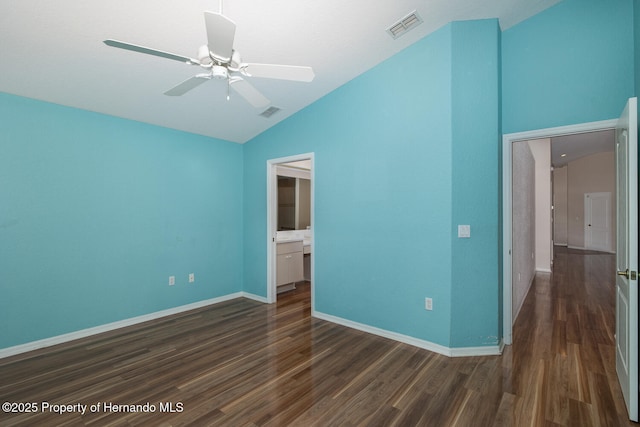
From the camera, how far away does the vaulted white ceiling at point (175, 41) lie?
207 centimetres

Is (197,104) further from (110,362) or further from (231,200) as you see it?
(110,362)

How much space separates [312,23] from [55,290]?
3.53 m

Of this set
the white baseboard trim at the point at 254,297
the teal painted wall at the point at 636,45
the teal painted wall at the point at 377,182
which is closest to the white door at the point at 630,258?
the teal painted wall at the point at 636,45

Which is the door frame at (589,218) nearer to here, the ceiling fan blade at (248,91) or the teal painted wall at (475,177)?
the teal painted wall at (475,177)

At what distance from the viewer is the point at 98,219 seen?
131 inches

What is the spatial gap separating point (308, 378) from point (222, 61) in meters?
2.35

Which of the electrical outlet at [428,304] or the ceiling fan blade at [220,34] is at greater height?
the ceiling fan blade at [220,34]

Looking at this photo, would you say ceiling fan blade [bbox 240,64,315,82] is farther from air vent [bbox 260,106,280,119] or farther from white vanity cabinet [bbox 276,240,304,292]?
white vanity cabinet [bbox 276,240,304,292]

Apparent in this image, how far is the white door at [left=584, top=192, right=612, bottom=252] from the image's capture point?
9500 millimetres

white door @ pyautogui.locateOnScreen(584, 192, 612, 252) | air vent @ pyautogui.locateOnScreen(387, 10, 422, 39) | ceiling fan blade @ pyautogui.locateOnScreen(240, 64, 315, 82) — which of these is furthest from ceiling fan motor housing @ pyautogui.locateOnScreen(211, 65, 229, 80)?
white door @ pyautogui.locateOnScreen(584, 192, 612, 252)

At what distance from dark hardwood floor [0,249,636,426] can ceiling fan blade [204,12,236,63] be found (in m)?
2.22

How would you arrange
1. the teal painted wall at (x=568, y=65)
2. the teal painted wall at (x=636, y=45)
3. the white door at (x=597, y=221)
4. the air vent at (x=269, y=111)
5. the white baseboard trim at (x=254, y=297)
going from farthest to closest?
the white door at (x=597, y=221)
the white baseboard trim at (x=254, y=297)
the air vent at (x=269, y=111)
the teal painted wall at (x=568, y=65)
the teal painted wall at (x=636, y=45)

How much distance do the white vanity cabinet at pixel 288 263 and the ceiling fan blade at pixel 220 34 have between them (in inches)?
130

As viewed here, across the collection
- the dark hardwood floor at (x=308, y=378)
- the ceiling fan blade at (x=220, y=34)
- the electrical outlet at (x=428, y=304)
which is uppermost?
the ceiling fan blade at (x=220, y=34)
